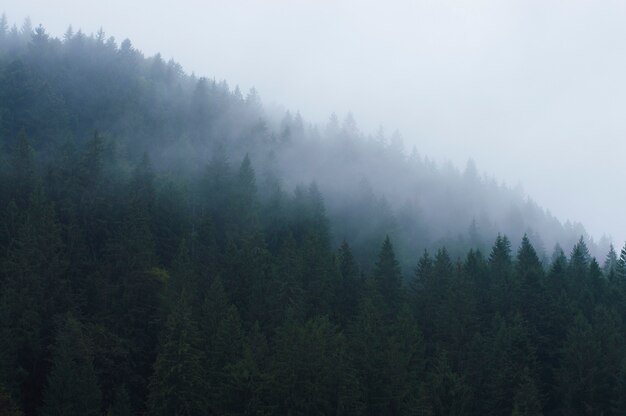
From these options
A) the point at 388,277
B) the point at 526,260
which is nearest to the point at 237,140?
the point at 388,277

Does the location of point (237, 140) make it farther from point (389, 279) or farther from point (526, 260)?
point (526, 260)

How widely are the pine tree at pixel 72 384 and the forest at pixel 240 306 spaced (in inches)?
5.5

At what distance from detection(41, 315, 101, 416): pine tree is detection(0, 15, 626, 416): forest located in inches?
5.5

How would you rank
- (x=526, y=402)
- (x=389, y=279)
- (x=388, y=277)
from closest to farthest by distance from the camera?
(x=526, y=402) → (x=389, y=279) → (x=388, y=277)

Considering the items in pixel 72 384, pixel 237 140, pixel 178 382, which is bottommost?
pixel 178 382

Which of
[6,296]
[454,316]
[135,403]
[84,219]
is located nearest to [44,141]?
[84,219]

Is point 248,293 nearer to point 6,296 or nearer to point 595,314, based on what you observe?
point 6,296

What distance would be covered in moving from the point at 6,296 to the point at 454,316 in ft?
123

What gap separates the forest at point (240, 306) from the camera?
45.6 metres

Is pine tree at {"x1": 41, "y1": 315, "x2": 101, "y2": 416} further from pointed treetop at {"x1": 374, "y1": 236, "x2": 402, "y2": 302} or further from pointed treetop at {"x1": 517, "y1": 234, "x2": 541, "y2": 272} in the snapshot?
pointed treetop at {"x1": 517, "y1": 234, "x2": 541, "y2": 272}

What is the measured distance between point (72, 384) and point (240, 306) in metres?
18.7

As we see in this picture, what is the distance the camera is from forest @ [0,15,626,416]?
45594 mm

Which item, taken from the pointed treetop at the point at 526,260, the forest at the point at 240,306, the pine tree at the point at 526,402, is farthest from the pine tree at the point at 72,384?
the pointed treetop at the point at 526,260

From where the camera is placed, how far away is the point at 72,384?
45.3m
